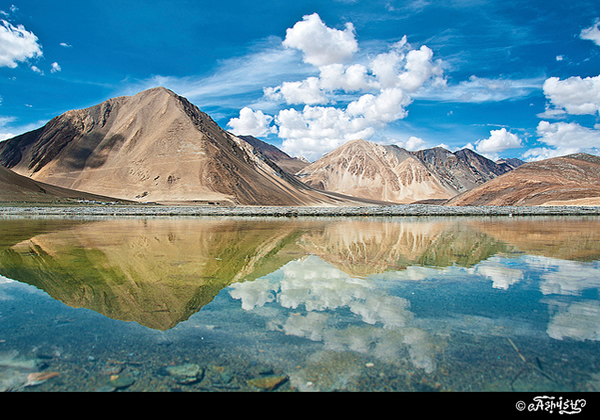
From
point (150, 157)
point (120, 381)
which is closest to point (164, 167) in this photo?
point (150, 157)

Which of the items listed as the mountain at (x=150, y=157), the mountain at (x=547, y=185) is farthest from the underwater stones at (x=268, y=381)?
the mountain at (x=150, y=157)

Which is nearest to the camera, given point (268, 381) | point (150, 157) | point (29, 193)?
point (268, 381)

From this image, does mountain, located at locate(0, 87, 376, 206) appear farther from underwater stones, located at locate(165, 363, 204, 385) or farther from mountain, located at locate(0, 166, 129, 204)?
Answer: underwater stones, located at locate(165, 363, 204, 385)

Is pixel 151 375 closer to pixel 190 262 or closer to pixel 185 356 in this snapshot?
pixel 185 356

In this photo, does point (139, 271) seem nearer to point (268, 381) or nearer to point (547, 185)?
point (268, 381)
